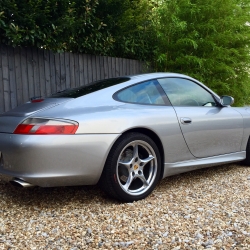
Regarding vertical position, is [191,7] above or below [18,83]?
above

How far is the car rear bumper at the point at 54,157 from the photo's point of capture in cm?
264

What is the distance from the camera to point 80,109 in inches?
115

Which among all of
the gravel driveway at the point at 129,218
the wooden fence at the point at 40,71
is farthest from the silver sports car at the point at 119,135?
the wooden fence at the point at 40,71

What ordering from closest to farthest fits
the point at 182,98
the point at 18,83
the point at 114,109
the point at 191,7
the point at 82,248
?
the point at 82,248
the point at 114,109
the point at 182,98
the point at 18,83
the point at 191,7

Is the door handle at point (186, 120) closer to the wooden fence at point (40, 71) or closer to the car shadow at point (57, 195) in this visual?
the car shadow at point (57, 195)

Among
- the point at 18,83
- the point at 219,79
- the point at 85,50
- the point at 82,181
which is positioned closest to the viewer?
the point at 82,181

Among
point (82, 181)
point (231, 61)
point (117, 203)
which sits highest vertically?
point (231, 61)

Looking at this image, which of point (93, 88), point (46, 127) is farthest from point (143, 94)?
point (46, 127)

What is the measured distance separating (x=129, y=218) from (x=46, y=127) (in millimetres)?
961

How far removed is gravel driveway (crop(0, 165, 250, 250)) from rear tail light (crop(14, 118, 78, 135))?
69 cm

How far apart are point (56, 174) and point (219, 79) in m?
5.49

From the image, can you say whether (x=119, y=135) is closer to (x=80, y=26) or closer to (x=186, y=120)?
(x=186, y=120)

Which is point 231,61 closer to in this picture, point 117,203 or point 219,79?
point 219,79

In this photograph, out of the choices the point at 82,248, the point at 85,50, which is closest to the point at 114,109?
the point at 82,248
